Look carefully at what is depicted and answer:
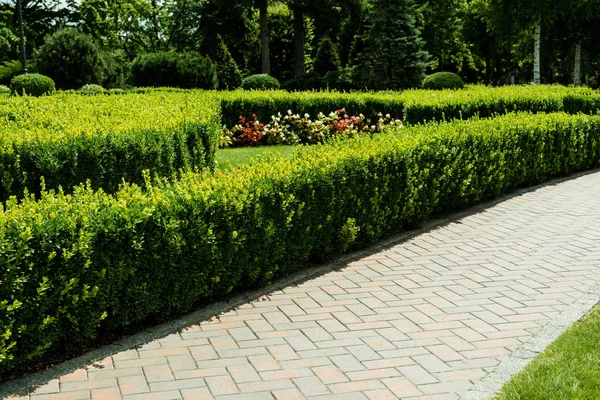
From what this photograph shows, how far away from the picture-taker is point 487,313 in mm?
5699

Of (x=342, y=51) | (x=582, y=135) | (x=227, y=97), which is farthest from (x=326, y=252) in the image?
(x=342, y=51)

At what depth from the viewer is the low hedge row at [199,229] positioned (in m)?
4.44

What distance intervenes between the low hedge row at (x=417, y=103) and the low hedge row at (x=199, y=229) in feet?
15.4

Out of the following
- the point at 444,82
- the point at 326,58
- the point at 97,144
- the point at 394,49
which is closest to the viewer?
the point at 97,144

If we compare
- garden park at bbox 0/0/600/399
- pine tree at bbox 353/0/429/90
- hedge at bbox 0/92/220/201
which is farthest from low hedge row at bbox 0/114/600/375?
pine tree at bbox 353/0/429/90

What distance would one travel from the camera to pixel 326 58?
122 ft

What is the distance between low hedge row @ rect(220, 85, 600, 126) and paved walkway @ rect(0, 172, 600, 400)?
6.63 meters

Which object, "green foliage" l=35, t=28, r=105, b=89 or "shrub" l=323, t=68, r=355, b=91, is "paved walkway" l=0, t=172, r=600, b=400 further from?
"shrub" l=323, t=68, r=355, b=91

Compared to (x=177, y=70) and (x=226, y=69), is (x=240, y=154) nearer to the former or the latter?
(x=177, y=70)

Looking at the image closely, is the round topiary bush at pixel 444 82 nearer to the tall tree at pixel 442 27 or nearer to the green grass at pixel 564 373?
the tall tree at pixel 442 27

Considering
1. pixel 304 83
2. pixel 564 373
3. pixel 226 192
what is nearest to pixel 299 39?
pixel 304 83

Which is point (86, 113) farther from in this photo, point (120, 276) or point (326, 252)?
point (120, 276)

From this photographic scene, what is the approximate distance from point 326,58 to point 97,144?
102 ft

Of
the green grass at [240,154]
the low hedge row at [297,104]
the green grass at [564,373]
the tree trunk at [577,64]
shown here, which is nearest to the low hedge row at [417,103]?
the low hedge row at [297,104]
